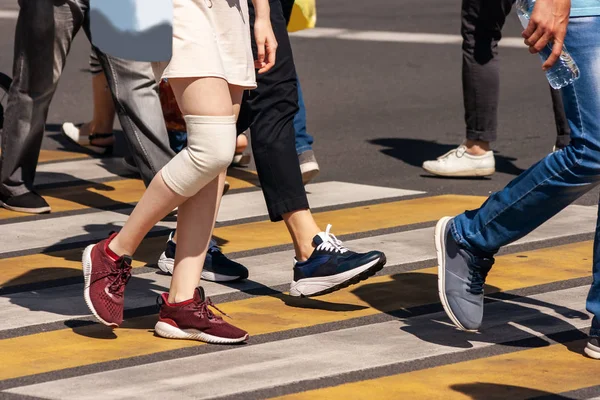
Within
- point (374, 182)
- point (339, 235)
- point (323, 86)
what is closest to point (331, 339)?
point (339, 235)

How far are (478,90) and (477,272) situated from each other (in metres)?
3.57

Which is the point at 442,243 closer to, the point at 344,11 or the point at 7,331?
the point at 7,331

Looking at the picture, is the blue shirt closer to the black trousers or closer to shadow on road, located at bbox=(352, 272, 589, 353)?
shadow on road, located at bbox=(352, 272, 589, 353)

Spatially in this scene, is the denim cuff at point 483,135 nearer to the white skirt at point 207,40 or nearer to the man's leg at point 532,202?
the man's leg at point 532,202

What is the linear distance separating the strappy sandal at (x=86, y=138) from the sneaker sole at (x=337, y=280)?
379cm

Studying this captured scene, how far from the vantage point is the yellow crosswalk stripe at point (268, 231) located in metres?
5.95

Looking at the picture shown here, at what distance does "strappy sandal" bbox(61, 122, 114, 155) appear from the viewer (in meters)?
9.02

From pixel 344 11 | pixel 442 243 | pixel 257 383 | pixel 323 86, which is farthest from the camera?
pixel 344 11

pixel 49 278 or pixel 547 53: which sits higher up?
pixel 547 53

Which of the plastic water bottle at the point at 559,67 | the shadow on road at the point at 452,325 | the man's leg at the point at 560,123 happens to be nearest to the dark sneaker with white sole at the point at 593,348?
the shadow on road at the point at 452,325

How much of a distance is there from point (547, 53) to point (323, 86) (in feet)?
24.6

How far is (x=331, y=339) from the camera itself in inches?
192

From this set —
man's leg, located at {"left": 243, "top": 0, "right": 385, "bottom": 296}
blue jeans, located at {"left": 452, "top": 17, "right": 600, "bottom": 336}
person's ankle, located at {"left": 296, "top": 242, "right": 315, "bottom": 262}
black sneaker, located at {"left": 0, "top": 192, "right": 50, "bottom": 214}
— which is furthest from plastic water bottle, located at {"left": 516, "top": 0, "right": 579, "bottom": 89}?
black sneaker, located at {"left": 0, "top": 192, "right": 50, "bottom": 214}

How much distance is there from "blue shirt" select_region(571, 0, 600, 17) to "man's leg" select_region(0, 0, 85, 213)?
3.27m
